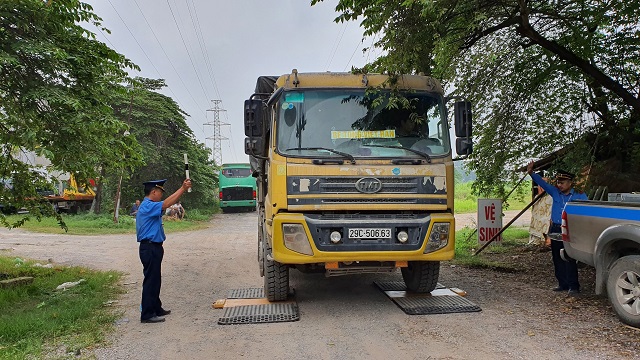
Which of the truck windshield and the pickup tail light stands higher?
the truck windshield

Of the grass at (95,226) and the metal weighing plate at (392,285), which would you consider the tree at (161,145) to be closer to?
the grass at (95,226)

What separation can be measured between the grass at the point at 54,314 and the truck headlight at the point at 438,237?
147 inches

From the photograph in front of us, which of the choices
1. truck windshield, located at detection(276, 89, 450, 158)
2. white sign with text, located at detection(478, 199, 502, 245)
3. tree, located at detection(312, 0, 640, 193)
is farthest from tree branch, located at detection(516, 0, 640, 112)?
white sign with text, located at detection(478, 199, 502, 245)

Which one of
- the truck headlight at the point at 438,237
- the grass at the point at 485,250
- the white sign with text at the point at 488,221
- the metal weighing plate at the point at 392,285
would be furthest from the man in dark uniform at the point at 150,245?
the white sign with text at the point at 488,221

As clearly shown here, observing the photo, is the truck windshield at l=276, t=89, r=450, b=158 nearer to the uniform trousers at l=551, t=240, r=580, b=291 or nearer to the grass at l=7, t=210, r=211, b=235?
the uniform trousers at l=551, t=240, r=580, b=291

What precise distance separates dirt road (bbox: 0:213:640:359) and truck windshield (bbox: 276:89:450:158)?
197cm

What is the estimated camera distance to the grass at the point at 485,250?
9.74 m

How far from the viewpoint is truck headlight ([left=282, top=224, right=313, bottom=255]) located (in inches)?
229

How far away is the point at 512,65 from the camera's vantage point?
980 centimetres

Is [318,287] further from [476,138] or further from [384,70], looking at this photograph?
[476,138]

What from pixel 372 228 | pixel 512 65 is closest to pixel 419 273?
pixel 372 228

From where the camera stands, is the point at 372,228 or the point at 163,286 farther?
the point at 163,286

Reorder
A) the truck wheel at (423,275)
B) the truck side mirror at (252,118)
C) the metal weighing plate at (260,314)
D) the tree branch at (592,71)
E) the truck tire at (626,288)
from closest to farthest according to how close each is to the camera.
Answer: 1. the truck tire at (626,288)
2. the metal weighing plate at (260,314)
3. the truck side mirror at (252,118)
4. the truck wheel at (423,275)
5. the tree branch at (592,71)

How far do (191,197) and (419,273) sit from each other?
2429 centimetres
